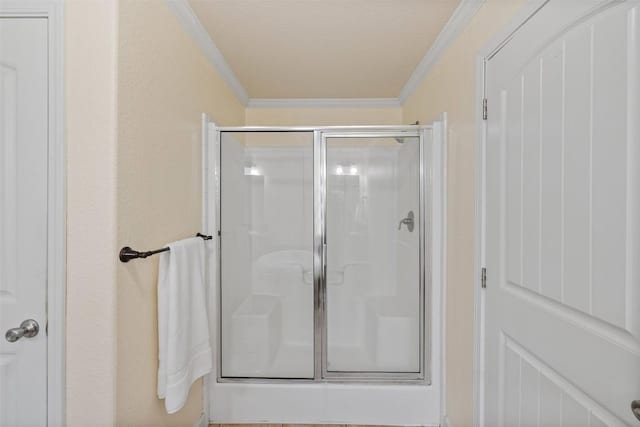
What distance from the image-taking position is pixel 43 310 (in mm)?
1171

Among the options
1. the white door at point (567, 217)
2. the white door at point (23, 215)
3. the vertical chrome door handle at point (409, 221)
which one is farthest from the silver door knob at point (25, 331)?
the vertical chrome door handle at point (409, 221)

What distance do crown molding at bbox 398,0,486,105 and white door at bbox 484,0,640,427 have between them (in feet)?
1.11

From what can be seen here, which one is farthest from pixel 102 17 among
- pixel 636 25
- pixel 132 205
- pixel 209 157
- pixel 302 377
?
pixel 302 377

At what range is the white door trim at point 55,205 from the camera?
45.4 inches

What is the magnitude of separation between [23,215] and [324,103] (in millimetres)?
2592

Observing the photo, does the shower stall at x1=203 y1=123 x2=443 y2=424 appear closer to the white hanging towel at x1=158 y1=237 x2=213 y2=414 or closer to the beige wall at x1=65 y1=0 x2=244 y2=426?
the white hanging towel at x1=158 y1=237 x2=213 y2=414

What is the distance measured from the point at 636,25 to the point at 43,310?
6.30ft

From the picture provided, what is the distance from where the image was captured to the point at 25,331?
3.79ft

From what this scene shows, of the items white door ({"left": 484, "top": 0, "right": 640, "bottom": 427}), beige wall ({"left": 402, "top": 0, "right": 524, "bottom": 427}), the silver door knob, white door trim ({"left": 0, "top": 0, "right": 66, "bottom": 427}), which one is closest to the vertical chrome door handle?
beige wall ({"left": 402, "top": 0, "right": 524, "bottom": 427})

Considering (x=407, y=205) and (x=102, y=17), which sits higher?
(x=102, y=17)

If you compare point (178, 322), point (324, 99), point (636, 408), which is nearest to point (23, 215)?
point (178, 322)

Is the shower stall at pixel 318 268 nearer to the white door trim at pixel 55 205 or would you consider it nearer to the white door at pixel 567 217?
the white door at pixel 567 217

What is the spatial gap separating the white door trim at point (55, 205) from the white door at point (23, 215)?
2cm

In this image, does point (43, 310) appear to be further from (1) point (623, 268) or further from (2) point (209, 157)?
(1) point (623, 268)
